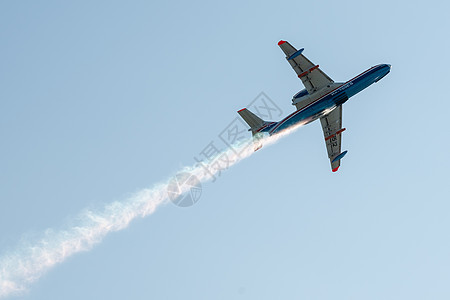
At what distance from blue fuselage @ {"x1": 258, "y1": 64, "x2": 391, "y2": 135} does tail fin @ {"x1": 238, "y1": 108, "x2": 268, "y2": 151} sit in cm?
174

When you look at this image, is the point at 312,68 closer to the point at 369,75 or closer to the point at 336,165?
the point at 369,75

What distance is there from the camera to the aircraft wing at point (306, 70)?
309ft

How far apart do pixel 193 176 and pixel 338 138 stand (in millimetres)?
23077

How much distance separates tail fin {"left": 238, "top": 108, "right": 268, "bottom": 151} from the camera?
322 feet

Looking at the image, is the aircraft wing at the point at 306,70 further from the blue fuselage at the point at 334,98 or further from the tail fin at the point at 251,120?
the tail fin at the point at 251,120

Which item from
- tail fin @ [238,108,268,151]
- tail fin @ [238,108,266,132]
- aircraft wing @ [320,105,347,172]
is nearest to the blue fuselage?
tail fin @ [238,108,268,151]

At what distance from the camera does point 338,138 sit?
10706cm

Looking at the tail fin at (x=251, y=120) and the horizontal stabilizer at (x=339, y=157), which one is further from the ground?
the tail fin at (x=251, y=120)

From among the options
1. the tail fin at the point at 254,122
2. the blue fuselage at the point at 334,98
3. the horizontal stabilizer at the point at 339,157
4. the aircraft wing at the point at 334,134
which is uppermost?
the tail fin at the point at 254,122

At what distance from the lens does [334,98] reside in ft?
317

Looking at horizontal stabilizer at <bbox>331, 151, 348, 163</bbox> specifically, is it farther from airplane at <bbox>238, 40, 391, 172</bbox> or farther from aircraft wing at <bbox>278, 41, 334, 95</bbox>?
aircraft wing at <bbox>278, 41, 334, 95</bbox>

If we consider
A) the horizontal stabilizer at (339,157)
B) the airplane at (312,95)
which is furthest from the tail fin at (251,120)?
the horizontal stabilizer at (339,157)

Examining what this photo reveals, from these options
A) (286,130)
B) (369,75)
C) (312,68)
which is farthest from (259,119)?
(369,75)

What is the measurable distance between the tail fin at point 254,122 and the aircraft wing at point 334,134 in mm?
11689
